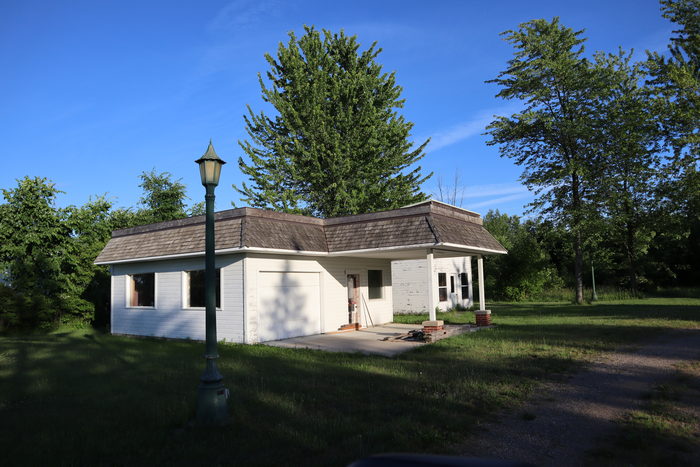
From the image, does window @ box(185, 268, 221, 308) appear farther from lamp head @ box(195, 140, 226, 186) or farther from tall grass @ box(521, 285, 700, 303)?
tall grass @ box(521, 285, 700, 303)

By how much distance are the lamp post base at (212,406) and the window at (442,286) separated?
67.5ft

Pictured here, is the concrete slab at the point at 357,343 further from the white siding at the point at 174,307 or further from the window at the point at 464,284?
the window at the point at 464,284

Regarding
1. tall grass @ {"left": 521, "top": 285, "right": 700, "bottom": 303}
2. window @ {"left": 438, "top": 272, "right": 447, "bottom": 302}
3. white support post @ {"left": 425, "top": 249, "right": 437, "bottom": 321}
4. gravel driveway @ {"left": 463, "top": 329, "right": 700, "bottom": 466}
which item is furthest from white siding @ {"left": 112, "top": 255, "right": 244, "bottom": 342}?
tall grass @ {"left": 521, "top": 285, "right": 700, "bottom": 303}

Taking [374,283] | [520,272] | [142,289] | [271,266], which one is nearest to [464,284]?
[520,272]

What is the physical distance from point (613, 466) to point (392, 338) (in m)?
9.96

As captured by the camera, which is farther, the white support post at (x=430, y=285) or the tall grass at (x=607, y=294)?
the tall grass at (x=607, y=294)

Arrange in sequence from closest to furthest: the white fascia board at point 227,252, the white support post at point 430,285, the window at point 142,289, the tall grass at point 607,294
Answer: the white fascia board at point 227,252, the white support post at point 430,285, the window at point 142,289, the tall grass at point 607,294

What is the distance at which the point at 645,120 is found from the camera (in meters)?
22.7

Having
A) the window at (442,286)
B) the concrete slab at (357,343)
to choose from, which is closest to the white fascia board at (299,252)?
the concrete slab at (357,343)

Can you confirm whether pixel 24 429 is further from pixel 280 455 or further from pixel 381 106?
pixel 381 106

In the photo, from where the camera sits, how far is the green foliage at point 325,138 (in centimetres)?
2978

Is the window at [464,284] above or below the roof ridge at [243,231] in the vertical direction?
below

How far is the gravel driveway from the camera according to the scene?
200 inches

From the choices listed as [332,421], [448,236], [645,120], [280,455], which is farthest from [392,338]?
[645,120]
